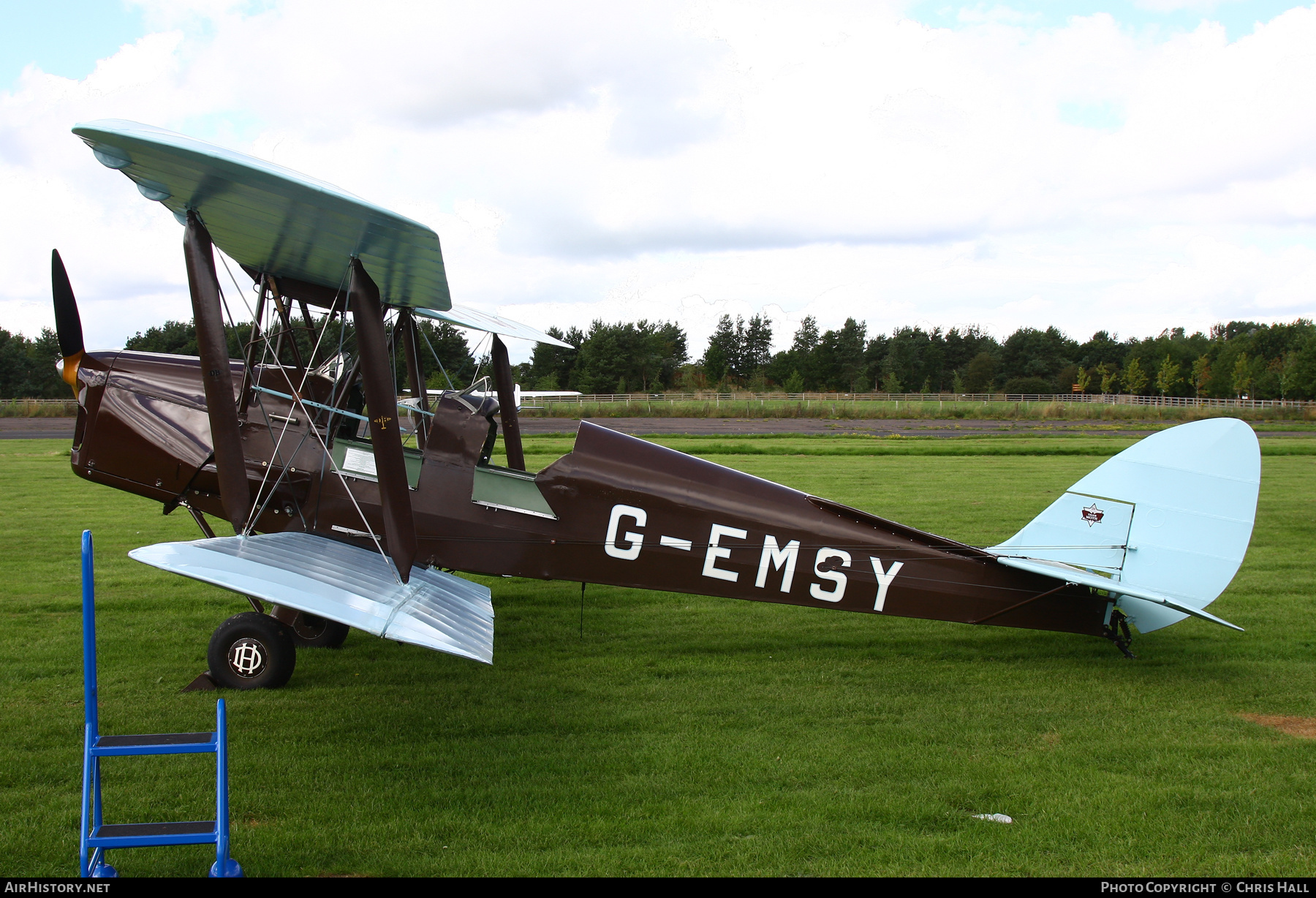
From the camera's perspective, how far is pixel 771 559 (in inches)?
241

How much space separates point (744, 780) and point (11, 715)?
4.28 meters

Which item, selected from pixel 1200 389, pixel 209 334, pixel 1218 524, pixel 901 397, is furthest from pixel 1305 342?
pixel 209 334

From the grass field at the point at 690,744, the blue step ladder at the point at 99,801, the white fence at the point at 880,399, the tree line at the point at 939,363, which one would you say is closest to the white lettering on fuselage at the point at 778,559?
the grass field at the point at 690,744

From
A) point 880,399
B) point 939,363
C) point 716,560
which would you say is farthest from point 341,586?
point 939,363

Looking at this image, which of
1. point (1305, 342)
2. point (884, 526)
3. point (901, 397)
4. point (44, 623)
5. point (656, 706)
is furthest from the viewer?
point (901, 397)

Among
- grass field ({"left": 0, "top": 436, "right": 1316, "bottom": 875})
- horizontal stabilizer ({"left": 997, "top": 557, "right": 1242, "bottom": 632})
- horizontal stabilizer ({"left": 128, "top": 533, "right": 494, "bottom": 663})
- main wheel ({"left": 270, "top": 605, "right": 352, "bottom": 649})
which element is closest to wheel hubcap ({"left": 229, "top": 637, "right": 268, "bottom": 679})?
grass field ({"left": 0, "top": 436, "right": 1316, "bottom": 875})

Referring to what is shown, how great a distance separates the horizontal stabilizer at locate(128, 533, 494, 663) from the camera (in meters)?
4.25

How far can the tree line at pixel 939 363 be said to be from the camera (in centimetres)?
6612

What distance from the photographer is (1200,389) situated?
3071 inches

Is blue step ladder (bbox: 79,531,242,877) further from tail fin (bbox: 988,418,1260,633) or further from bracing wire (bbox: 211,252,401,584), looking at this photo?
tail fin (bbox: 988,418,1260,633)

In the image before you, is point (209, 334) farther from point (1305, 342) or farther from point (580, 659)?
point (1305, 342)

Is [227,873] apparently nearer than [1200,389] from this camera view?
Yes

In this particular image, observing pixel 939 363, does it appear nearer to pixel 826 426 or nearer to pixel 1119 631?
pixel 826 426

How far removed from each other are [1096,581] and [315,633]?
5732 millimetres
